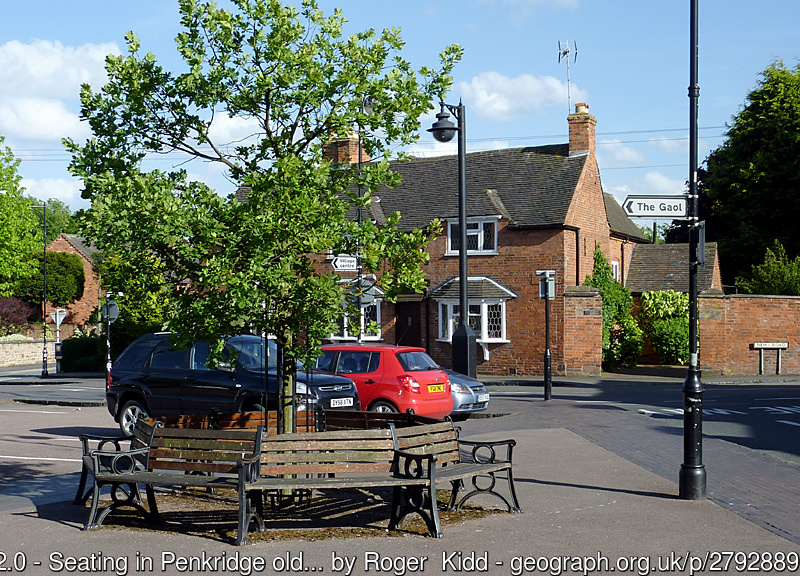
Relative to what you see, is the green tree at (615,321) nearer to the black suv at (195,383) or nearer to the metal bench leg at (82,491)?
the black suv at (195,383)

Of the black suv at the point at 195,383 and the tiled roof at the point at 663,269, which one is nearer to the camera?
the black suv at the point at 195,383

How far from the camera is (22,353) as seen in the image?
48.7 metres

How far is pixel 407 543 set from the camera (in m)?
7.13

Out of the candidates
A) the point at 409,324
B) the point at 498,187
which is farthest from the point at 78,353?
the point at 498,187

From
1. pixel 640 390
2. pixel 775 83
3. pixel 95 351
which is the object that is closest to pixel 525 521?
pixel 640 390

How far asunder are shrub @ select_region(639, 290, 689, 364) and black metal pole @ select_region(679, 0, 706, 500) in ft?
89.8

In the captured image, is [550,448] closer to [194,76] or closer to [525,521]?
[525,521]

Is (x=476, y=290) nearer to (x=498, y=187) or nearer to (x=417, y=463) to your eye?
(x=498, y=187)

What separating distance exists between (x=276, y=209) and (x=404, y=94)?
2.17 meters

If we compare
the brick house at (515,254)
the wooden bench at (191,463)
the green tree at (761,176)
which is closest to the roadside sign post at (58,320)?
the brick house at (515,254)

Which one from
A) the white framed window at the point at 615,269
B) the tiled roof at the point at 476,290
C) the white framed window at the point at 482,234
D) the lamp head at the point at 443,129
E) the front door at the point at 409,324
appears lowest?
the front door at the point at 409,324

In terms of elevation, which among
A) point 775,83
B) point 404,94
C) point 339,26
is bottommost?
point 404,94

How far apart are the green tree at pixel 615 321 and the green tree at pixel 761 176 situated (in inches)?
588

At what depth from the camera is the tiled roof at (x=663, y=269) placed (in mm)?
38719
